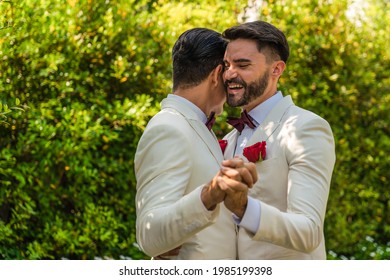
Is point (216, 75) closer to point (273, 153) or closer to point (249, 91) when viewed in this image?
point (249, 91)

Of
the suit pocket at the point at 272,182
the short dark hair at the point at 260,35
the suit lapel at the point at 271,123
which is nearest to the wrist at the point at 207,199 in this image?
the suit pocket at the point at 272,182

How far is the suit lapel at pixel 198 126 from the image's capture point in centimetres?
394

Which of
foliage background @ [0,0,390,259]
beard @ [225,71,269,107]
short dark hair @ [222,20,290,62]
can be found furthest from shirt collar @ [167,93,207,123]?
foliage background @ [0,0,390,259]

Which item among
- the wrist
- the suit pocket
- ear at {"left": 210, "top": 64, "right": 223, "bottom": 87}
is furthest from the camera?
ear at {"left": 210, "top": 64, "right": 223, "bottom": 87}

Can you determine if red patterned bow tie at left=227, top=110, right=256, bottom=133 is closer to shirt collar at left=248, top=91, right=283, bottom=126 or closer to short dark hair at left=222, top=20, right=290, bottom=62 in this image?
shirt collar at left=248, top=91, right=283, bottom=126

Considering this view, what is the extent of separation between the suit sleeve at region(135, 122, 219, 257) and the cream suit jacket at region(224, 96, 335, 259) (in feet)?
1.00

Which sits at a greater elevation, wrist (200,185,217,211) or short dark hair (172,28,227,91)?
short dark hair (172,28,227,91)

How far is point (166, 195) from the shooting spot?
3535 millimetres

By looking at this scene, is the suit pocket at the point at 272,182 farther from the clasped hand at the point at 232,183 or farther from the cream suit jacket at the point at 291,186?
the clasped hand at the point at 232,183

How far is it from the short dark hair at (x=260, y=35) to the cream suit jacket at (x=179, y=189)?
49 centimetres

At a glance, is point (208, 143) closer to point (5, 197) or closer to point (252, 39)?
point (252, 39)

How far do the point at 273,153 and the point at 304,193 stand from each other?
1.23 ft

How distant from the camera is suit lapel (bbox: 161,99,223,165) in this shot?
3943 millimetres
